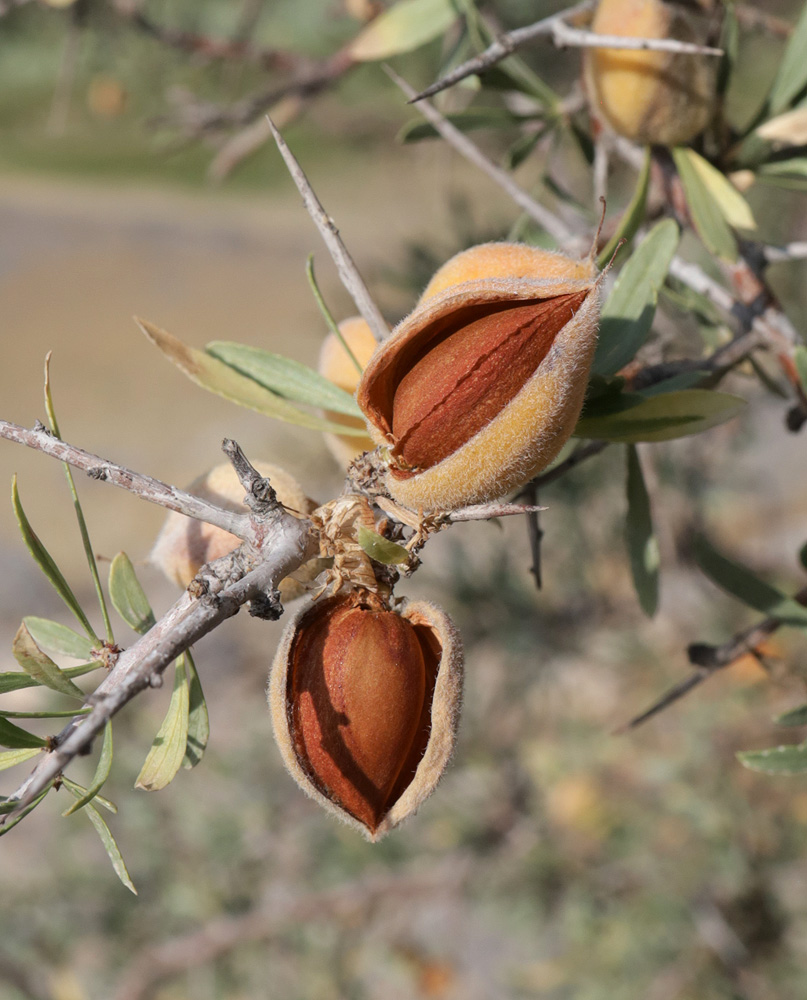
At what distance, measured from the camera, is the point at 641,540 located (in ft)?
2.08

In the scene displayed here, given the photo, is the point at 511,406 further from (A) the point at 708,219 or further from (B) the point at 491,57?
(A) the point at 708,219

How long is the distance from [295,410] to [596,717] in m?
1.74

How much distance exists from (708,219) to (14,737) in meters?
0.56

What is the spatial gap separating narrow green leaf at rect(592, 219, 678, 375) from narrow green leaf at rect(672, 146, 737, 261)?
0.08m

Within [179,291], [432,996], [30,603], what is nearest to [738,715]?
[432,996]

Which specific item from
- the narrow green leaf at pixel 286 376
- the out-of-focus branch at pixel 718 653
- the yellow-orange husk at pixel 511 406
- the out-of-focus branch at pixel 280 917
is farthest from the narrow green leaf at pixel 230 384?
the out-of-focus branch at pixel 280 917

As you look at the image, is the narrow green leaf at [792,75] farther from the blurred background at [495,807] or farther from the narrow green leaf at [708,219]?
the blurred background at [495,807]

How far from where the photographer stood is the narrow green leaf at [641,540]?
62cm

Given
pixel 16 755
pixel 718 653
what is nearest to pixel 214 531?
pixel 16 755

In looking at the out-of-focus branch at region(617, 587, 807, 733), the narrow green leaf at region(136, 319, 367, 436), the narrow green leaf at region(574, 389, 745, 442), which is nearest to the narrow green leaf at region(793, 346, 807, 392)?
the narrow green leaf at region(574, 389, 745, 442)

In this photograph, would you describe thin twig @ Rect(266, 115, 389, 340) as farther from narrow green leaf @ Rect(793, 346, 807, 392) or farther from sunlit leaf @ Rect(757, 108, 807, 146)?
sunlit leaf @ Rect(757, 108, 807, 146)

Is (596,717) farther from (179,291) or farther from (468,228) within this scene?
(179,291)

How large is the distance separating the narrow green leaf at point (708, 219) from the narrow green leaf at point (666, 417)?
0.49 ft

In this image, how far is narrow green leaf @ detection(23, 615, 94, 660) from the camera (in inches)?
18.9
